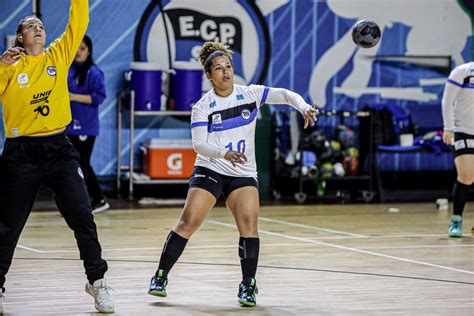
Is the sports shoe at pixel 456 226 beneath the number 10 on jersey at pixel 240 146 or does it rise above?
beneath

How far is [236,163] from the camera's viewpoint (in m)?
7.75

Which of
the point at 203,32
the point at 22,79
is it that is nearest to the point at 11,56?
the point at 22,79

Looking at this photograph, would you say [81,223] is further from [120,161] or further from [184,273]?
[120,161]

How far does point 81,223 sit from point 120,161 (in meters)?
9.26

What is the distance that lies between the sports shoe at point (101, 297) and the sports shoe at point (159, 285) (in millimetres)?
571

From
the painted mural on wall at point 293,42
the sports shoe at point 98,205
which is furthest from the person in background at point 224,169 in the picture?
the painted mural on wall at point 293,42

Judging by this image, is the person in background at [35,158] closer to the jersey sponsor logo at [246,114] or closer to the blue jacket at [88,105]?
the jersey sponsor logo at [246,114]

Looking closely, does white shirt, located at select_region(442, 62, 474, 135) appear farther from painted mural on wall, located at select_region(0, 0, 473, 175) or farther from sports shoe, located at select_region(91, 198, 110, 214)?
painted mural on wall, located at select_region(0, 0, 473, 175)

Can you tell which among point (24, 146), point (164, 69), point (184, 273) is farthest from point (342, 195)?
point (24, 146)

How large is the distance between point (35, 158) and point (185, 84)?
29.1 feet

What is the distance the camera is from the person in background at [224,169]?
784 centimetres

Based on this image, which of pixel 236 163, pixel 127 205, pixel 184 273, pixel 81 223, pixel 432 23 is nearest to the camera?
pixel 81 223

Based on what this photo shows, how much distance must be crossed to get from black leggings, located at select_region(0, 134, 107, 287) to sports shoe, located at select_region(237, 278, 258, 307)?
3.55 feet

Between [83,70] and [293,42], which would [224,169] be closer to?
[83,70]
